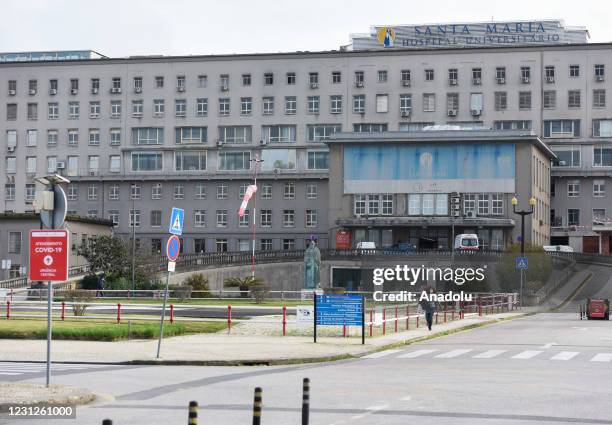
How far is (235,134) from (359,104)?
14581 millimetres

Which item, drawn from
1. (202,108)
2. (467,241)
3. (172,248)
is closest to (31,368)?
(172,248)

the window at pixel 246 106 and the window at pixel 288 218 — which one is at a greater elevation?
the window at pixel 246 106

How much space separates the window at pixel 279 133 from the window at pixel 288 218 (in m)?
8.04

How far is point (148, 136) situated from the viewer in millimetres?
123375

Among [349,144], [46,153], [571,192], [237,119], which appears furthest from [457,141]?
[46,153]

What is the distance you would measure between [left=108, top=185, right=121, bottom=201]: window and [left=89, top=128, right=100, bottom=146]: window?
5573mm

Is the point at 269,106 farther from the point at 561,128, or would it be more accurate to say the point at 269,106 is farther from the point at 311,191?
the point at 561,128

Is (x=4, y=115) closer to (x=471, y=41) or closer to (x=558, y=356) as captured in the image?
(x=471, y=41)

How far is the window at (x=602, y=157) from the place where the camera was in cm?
11563

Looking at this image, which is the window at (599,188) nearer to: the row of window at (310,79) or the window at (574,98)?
the window at (574,98)

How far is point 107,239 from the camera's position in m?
87.9

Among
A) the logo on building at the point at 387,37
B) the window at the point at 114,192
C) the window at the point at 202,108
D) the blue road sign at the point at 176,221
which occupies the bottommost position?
the blue road sign at the point at 176,221

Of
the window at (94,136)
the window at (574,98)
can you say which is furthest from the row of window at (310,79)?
the window at (94,136)

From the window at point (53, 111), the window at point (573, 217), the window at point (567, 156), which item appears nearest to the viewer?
the window at point (567, 156)
